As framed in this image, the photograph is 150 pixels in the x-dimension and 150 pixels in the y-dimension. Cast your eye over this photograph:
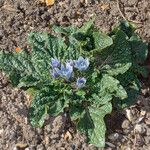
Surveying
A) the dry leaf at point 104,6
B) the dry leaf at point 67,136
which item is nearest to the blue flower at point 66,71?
the dry leaf at point 67,136

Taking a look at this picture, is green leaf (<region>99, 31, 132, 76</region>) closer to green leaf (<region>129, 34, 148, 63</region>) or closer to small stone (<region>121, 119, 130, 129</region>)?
green leaf (<region>129, 34, 148, 63</region>)

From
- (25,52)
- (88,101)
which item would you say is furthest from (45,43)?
(88,101)

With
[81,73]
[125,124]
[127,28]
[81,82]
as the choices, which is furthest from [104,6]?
[125,124]

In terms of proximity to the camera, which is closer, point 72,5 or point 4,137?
point 4,137

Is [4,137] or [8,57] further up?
[8,57]

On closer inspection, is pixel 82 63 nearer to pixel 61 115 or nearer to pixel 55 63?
pixel 55 63

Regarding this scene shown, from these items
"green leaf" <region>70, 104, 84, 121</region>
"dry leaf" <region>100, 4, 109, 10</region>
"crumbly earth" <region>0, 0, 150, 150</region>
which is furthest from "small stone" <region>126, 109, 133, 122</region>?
"dry leaf" <region>100, 4, 109, 10</region>

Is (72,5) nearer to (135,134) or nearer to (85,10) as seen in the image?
(85,10)

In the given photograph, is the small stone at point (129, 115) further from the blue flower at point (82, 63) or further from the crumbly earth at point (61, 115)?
the blue flower at point (82, 63)

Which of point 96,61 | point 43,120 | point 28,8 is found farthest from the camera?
point 28,8
